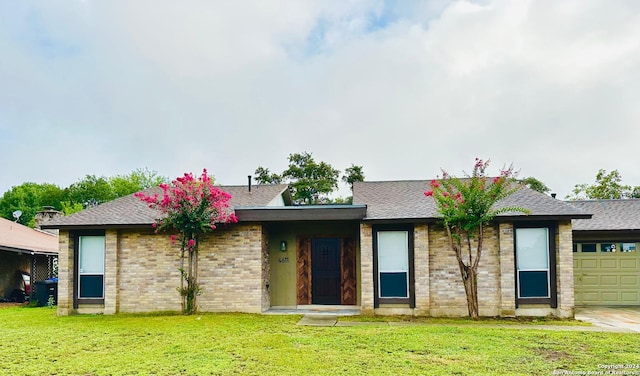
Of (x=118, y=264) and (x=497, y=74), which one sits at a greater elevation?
(x=497, y=74)

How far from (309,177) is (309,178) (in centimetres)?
17

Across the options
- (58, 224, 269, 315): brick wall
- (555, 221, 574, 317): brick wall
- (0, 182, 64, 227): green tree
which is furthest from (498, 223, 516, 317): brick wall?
(0, 182, 64, 227): green tree

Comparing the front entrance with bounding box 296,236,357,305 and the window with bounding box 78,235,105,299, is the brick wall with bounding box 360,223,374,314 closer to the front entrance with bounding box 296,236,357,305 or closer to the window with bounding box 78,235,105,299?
the front entrance with bounding box 296,236,357,305

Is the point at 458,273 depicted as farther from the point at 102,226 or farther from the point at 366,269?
the point at 102,226

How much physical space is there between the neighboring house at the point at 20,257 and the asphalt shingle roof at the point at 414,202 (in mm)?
11678

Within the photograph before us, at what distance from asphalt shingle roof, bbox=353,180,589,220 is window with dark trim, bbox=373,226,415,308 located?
1.44ft

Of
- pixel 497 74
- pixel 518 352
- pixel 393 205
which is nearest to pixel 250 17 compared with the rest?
pixel 393 205

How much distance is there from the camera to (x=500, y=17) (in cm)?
1367

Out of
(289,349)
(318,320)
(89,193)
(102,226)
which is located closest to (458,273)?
(318,320)

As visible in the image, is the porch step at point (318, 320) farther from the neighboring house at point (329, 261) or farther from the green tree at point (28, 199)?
the green tree at point (28, 199)

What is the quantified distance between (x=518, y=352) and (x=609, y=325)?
428 centimetres

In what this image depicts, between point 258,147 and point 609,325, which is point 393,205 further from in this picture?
point 258,147

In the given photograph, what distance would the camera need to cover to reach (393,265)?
1224cm

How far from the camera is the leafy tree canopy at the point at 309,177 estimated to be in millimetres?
35906
